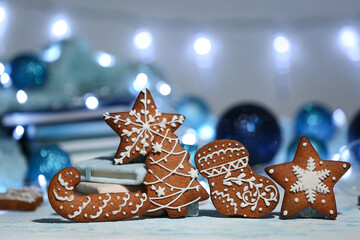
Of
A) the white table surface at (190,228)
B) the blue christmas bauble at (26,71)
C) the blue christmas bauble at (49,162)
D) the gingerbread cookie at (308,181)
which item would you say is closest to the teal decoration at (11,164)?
the blue christmas bauble at (49,162)

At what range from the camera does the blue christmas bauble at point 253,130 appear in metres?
1.55

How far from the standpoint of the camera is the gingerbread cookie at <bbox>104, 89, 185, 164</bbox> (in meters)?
1.00

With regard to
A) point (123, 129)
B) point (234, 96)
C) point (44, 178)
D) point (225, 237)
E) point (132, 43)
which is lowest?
point (225, 237)

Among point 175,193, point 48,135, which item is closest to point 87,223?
point 175,193

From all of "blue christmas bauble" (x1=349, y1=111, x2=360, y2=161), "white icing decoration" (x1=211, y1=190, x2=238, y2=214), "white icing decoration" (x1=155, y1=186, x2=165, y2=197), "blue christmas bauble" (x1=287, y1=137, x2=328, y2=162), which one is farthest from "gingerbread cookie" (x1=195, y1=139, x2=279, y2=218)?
"blue christmas bauble" (x1=349, y1=111, x2=360, y2=161)

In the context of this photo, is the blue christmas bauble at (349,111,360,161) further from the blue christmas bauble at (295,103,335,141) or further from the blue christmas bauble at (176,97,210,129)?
the blue christmas bauble at (176,97,210,129)

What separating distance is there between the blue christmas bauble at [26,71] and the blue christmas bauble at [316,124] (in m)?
1.22

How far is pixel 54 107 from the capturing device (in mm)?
1880

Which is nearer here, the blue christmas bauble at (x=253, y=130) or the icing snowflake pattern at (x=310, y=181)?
the icing snowflake pattern at (x=310, y=181)

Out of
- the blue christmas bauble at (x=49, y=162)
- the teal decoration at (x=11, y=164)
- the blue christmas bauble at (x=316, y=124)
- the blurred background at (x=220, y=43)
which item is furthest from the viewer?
the blurred background at (x=220, y=43)

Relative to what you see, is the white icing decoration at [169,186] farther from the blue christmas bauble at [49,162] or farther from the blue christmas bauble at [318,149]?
the blue christmas bauble at [318,149]

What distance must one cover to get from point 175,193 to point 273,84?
8.14ft

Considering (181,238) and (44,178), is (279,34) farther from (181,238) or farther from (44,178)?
(181,238)

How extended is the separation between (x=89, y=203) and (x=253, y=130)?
31.2 inches
